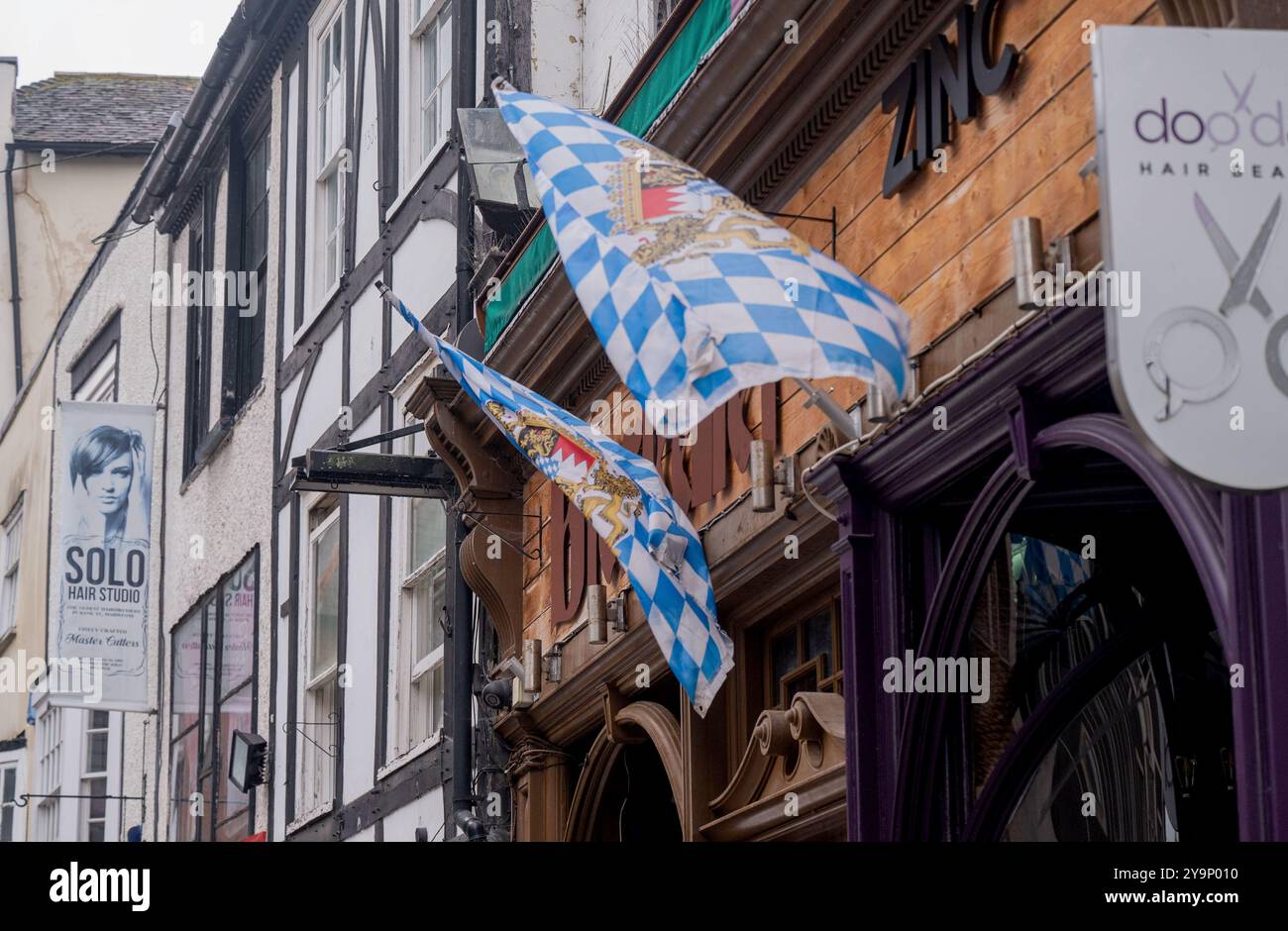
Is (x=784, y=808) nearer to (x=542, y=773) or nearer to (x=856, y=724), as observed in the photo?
(x=856, y=724)

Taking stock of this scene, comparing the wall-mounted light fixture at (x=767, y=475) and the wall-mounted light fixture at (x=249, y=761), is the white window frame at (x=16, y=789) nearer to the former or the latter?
the wall-mounted light fixture at (x=249, y=761)

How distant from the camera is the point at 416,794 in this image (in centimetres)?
1400

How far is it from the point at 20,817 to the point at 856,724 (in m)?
21.5

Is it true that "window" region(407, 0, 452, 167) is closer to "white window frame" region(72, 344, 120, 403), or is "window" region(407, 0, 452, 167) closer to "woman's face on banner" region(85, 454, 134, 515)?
"woman's face on banner" region(85, 454, 134, 515)

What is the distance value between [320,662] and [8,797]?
13357mm

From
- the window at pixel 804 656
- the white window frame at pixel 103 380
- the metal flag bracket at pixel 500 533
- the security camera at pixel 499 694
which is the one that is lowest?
the window at pixel 804 656

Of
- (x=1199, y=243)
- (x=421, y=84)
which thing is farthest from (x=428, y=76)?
(x=1199, y=243)

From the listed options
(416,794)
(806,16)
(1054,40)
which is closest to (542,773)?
(416,794)

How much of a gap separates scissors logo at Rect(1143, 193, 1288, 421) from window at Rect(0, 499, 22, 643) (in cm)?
2530

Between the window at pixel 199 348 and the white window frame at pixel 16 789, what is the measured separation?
7.86 meters

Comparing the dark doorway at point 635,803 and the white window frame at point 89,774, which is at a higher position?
the white window frame at point 89,774

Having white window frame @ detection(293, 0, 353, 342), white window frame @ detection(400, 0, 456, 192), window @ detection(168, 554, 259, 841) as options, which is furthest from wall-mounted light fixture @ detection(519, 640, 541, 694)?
window @ detection(168, 554, 259, 841)

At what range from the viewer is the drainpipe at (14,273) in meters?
30.2

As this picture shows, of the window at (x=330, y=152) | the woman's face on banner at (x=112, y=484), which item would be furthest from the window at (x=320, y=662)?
the woman's face on banner at (x=112, y=484)
